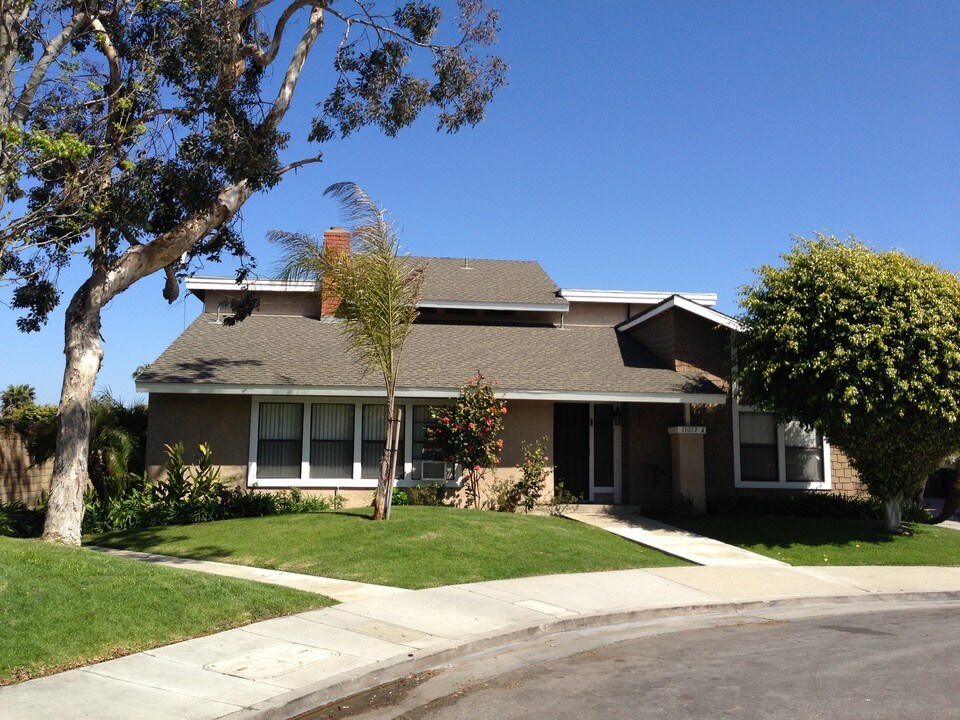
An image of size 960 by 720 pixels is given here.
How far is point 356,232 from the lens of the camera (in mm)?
14195

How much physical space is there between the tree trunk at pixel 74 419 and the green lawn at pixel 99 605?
9.10 feet

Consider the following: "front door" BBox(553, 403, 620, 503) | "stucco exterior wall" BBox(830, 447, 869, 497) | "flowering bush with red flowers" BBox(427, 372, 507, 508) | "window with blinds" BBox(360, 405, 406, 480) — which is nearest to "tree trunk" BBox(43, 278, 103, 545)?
"window with blinds" BBox(360, 405, 406, 480)

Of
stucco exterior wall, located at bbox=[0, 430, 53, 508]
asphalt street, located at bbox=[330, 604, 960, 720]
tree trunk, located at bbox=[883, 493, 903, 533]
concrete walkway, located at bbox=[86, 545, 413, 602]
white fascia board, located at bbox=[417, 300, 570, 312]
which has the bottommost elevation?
asphalt street, located at bbox=[330, 604, 960, 720]

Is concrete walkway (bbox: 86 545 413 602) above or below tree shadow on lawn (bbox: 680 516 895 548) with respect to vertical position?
below

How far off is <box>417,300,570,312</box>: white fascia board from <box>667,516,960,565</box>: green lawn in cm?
717

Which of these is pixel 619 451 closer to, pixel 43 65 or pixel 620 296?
pixel 620 296

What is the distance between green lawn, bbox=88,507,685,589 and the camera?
11.6m

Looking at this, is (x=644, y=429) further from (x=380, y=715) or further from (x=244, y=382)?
(x=380, y=715)

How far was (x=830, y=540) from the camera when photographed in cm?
1517

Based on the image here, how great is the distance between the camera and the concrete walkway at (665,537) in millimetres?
13461

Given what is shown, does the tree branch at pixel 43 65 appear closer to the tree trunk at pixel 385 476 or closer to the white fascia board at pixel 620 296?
the tree trunk at pixel 385 476

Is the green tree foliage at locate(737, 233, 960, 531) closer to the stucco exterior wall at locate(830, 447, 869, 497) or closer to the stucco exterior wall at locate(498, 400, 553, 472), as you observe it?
the stucco exterior wall at locate(830, 447, 869, 497)

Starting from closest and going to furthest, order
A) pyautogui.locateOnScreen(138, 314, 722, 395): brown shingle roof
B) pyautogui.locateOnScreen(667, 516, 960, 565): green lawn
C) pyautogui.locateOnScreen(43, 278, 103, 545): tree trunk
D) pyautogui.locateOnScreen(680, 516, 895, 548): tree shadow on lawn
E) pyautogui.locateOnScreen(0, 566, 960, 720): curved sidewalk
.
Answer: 1. pyautogui.locateOnScreen(0, 566, 960, 720): curved sidewalk
2. pyautogui.locateOnScreen(43, 278, 103, 545): tree trunk
3. pyautogui.locateOnScreen(667, 516, 960, 565): green lawn
4. pyautogui.locateOnScreen(680, 516, 895, 548): tree shadow on lawn
5. pyautogui.locateOnScreen(138, 314, 722, 395): brown shingle roof

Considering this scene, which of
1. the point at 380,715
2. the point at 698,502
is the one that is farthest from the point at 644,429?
the point at 380,715
